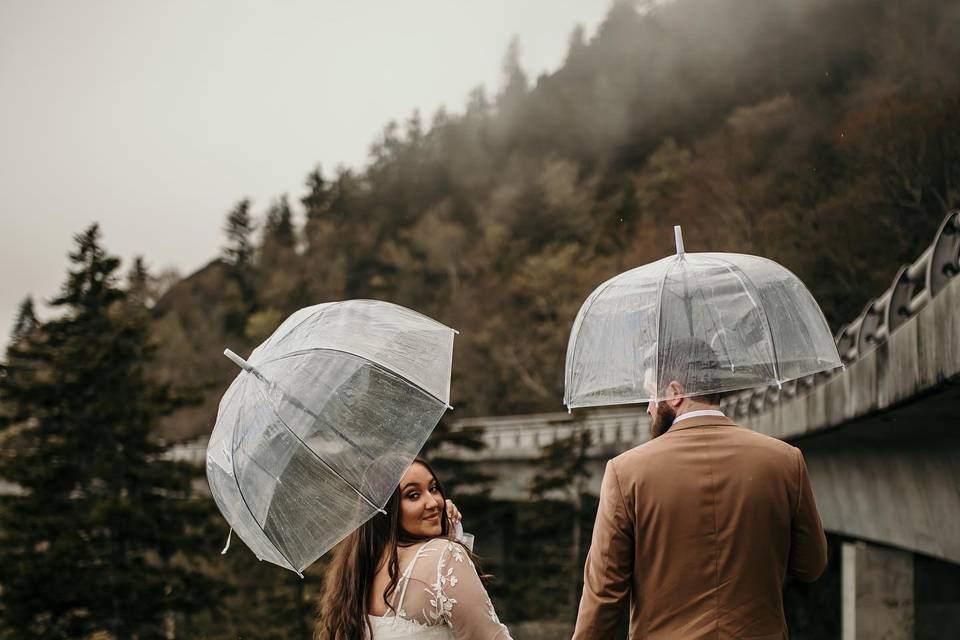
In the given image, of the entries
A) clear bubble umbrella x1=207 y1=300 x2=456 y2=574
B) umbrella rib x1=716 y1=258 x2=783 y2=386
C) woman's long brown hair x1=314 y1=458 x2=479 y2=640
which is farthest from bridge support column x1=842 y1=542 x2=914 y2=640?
woman's long brown hair x1=314 y1=458 x2=479 y2=640

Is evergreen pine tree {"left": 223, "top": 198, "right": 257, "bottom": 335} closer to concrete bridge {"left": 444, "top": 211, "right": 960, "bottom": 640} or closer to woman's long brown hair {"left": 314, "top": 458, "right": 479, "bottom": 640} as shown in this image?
concrete bridge {"left": 444, "top": 211, "right": 960, "bottom": 640}

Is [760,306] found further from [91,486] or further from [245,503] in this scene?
[91,486]

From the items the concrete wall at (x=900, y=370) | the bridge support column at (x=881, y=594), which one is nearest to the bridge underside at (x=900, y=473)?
the concrete wall at (x=900, y=370)

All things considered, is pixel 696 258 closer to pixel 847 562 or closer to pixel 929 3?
pixel 847 562

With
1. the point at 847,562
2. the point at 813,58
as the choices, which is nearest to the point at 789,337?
the point at 847,562

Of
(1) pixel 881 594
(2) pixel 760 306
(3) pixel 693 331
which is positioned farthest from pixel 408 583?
(1) pixel 881 594

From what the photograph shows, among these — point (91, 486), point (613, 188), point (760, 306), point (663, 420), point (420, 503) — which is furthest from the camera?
point (613, 188)

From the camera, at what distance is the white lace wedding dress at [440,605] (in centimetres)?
343

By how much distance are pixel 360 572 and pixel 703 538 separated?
1076 millimetres

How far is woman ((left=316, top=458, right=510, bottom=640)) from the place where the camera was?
11.3ft

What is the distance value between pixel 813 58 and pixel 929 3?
2290 centimetres

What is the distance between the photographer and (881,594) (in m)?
15.7

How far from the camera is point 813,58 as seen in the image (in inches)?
2899

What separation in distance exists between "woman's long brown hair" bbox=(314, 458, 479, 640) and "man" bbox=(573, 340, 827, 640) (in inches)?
23.9
